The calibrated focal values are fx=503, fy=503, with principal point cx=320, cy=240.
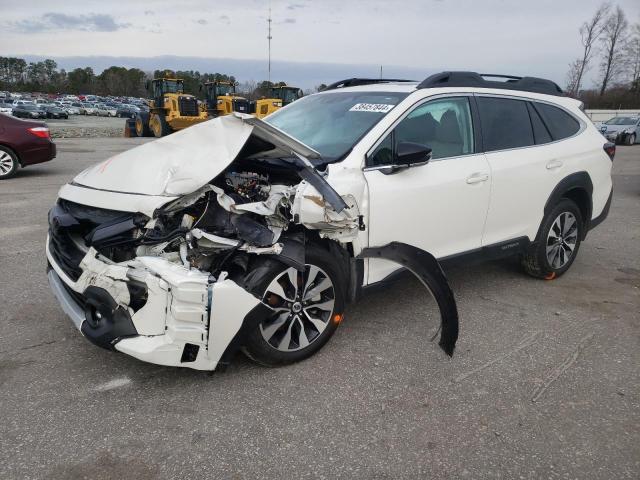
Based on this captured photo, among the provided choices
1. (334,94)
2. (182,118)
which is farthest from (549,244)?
(182,118)

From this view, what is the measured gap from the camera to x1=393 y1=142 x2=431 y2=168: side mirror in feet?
11.0

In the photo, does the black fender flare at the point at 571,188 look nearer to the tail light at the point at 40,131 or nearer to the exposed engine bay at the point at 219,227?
the exposed engine bay at the point at 219,227

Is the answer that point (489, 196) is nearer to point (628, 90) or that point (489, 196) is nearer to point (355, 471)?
point (355, 471)

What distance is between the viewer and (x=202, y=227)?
2.96 metres

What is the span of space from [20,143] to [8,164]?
1.68ft

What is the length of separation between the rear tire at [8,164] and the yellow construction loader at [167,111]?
12364 millimetres

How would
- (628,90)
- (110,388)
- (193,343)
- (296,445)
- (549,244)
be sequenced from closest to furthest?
1. (296,445)
2. (193,343)
3. (110,388)
4. (549,244)
5. (628,90)

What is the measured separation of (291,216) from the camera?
2.99m

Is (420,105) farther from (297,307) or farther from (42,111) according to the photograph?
(42,111)

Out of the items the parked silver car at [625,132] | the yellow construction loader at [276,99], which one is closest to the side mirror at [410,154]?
the yellow construction loader at [276,99]

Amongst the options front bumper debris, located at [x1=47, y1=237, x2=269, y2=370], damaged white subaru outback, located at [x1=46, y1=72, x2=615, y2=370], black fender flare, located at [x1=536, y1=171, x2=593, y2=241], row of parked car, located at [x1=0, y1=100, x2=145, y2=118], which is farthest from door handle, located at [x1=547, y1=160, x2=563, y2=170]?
row of parked car, located at [x1=0, y1=100, x2=145, y2=118]

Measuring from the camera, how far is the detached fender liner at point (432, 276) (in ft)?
10.8

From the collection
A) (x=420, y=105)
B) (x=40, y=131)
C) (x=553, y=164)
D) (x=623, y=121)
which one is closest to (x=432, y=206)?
(x=420, y=105)

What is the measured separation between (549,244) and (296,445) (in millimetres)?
3348
